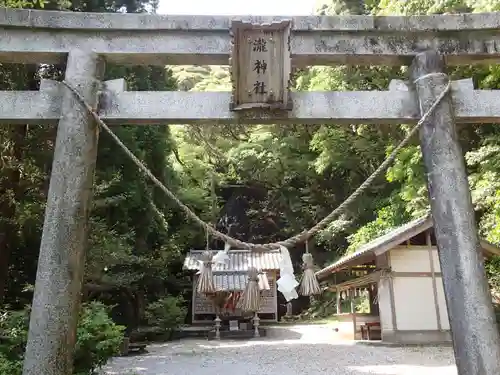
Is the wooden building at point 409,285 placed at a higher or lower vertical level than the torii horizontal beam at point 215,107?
lower

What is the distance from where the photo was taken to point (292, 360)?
1083 centimetres

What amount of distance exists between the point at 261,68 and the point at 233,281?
1572cm

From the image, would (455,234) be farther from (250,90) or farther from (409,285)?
(409,285)

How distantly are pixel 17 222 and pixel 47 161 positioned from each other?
2.01m

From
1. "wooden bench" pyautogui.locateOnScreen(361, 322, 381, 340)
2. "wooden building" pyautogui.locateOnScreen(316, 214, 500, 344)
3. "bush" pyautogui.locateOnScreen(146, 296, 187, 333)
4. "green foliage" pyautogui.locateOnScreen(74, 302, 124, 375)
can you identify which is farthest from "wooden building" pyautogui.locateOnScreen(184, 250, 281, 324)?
"green foliage" pyautogui.locateOnScreen(74, 302, 124, 375)

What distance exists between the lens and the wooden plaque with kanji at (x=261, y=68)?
3.91 metres

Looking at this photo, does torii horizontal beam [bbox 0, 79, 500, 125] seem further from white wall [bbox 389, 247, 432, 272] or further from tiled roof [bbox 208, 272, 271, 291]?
tiled roof [bbox 208, 272, 271, 291]

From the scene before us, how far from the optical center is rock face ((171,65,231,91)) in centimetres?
3155

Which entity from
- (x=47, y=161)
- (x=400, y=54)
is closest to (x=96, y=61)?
(x=400, y=54)

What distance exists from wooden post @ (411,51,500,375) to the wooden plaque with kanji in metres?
1.22

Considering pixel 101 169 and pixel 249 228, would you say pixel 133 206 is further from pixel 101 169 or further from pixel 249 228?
pixel 249 228

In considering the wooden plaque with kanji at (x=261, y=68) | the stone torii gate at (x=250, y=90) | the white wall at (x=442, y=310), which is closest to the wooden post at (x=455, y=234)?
the stone torii gate at (x=250, y=90)

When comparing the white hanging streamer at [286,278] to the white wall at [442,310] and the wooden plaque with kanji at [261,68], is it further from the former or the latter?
the white wall at [442,310]

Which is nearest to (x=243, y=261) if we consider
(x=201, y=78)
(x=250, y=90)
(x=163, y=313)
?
(x=163, y=313)
